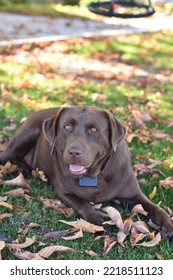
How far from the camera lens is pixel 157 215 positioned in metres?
4.98

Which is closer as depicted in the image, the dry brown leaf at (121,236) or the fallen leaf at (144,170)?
the dry brown leaf at (121,236)

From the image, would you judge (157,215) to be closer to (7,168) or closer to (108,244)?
(108,244)

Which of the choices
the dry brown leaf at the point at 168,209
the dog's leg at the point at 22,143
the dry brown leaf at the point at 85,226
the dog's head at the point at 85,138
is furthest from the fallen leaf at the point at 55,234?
the dog's leg at the point at 22,143

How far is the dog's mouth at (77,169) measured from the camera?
195 inches

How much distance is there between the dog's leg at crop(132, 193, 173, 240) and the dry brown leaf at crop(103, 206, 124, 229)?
30 centimetres

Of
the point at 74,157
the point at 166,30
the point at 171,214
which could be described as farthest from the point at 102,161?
the point at 166,30

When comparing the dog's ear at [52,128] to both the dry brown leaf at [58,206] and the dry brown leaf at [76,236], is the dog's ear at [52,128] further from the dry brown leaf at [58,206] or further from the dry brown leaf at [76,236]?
the dry brown leaf at [76,236]

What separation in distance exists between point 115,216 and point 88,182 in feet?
1.35

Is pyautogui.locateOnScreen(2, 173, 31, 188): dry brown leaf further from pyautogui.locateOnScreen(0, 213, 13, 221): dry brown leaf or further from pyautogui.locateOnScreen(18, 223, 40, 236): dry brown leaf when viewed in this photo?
pyautogui.locateOnScreen(18, 223, 40, 236): dry brown leaf

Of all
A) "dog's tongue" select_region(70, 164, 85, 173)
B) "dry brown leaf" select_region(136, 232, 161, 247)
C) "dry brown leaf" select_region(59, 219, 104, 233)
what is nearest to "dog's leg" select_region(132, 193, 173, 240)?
"dry brown leaf" select_region(136, 232, 161, 247)

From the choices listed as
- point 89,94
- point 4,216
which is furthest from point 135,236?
point 89,94

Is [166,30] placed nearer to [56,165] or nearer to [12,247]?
[56,165]

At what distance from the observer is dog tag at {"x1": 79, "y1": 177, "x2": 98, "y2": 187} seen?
5.15 metres

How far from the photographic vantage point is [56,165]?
554 cm
